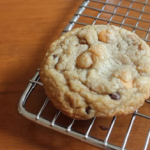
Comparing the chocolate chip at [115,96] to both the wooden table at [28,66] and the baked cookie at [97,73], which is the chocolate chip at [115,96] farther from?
the wooden table at [28,66]

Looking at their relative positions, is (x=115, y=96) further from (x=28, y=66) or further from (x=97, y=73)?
(x=28, y=66)

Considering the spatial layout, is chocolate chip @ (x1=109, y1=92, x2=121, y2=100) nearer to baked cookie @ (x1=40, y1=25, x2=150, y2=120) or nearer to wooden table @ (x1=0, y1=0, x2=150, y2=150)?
baked cookie @ (x1=40, y1=25, x2=150, y2=120)

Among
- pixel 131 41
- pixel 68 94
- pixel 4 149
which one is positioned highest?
pixel 131 41

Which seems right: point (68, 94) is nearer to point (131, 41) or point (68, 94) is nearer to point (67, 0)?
point (131, 41)

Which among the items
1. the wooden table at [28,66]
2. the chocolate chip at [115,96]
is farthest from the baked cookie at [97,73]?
the wooden table at [28,66]

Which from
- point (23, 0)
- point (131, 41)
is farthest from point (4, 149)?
point (23, 0)

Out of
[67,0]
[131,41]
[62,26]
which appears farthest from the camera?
[67,0]
